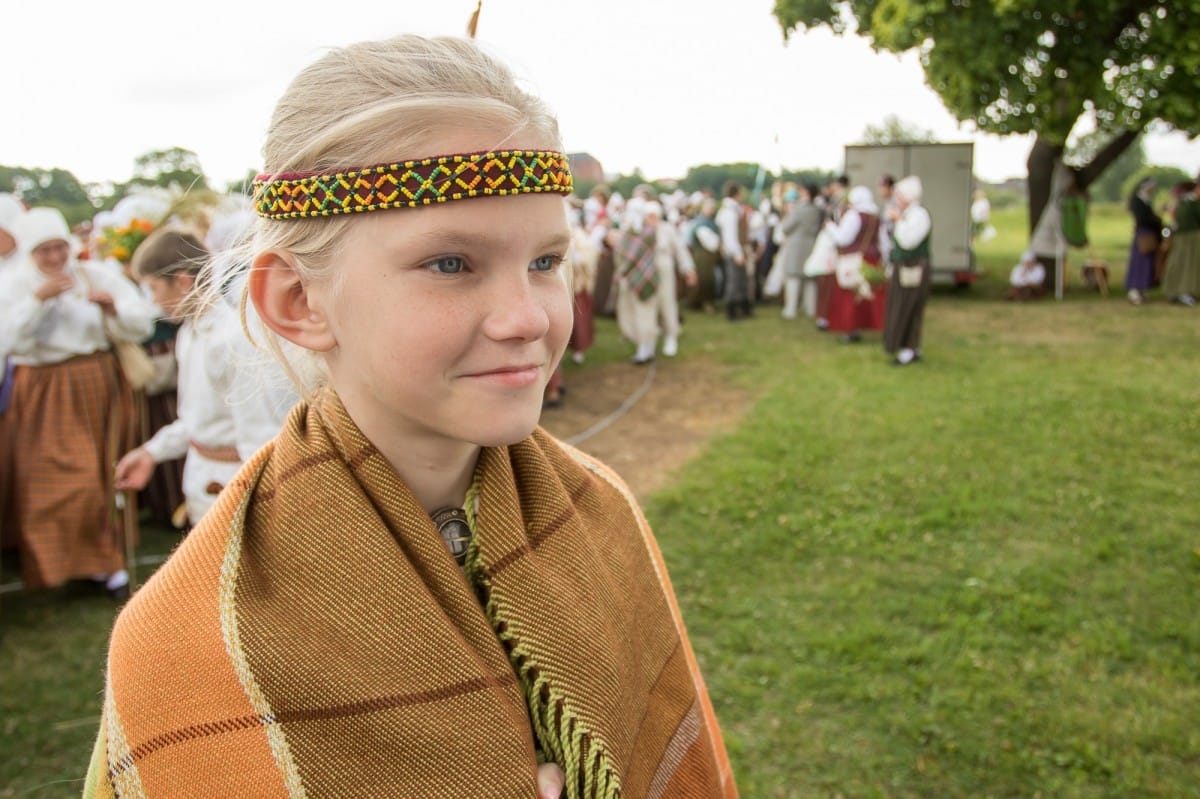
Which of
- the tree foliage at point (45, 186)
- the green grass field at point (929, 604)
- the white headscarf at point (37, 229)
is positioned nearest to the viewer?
the green grass field at point (929, 604)

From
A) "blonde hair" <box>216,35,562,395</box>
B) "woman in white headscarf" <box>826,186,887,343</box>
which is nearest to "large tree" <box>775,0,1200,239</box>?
"woman in white headscarf" <box>826,186,887,343</box>

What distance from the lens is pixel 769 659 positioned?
4070 mm

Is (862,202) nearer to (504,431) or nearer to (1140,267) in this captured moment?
(1140,267)

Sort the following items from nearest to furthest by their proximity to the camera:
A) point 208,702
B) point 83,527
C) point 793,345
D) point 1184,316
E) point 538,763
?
point 208,702, point 538,763, point 83,527, point 793,345, point 1184,316

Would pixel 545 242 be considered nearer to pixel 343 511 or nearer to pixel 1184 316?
pixel 343 511

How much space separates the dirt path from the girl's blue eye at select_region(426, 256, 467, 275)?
5150mm

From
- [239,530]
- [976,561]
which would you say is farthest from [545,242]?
[976,561]

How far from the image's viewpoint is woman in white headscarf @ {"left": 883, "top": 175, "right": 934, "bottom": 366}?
372 inches

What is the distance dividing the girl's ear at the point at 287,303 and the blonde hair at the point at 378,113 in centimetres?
2

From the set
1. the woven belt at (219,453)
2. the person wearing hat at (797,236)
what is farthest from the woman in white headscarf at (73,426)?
the person wearing hat at (797,236)

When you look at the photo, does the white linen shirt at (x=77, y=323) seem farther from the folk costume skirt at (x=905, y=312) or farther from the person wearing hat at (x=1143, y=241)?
the person wearing hat at (x=1143, y=241)

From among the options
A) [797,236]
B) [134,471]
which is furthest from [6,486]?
[797,236]

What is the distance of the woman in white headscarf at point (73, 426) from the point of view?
4695 mm

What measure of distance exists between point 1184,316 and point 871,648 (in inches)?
436
